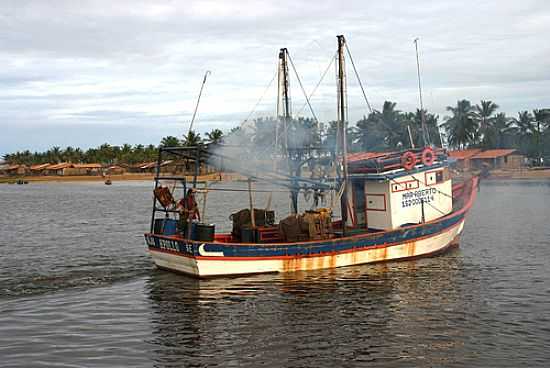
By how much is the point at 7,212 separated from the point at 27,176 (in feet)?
340

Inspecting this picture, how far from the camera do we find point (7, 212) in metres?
48.4

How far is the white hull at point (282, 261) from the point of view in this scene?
1728cm

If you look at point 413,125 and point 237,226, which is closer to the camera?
point 237,226

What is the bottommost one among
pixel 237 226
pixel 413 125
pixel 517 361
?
pixel 517 361

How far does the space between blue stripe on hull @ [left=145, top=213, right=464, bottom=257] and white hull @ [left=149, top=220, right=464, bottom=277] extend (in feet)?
0.58

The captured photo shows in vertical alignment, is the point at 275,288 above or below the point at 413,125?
below

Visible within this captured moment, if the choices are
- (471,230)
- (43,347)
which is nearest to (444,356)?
(43,347)

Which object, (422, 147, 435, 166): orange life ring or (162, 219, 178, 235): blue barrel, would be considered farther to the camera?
(422, 147, 435, 166): orange life ring

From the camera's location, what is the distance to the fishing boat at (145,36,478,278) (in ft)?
57.4

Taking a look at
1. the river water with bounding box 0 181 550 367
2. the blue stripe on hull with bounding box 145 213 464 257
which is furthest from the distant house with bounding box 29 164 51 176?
the blue stripe on hull with bounding box 145 213 464 257

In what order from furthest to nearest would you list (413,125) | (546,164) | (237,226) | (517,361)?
(413,125) < (546,164) < (237,226) < (517,361)

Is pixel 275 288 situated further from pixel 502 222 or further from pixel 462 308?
pixel 502 222

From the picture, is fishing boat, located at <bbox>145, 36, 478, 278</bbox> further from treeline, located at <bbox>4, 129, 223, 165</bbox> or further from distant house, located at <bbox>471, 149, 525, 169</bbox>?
treeline, located at <bbox>4, 129, 223, 165</bbox>

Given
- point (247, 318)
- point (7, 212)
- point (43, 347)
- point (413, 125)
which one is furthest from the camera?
point (413, 125)
